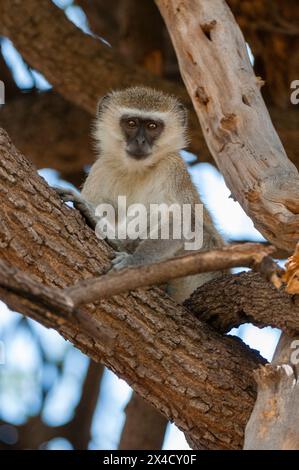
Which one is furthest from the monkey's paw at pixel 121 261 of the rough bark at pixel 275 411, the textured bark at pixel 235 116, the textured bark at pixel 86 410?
the textured bark at pixel 86 410

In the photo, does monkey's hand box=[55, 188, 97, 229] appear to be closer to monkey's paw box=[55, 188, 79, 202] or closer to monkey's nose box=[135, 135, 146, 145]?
monkey's paw box=[55, 188, 79, 202]

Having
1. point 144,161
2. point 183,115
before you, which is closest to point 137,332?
point 144,161

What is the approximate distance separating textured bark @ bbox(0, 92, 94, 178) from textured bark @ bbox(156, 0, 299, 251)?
269 cm

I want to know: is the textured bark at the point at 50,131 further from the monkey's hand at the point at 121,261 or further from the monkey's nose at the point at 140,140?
the monkey's hand at the point at 121,261

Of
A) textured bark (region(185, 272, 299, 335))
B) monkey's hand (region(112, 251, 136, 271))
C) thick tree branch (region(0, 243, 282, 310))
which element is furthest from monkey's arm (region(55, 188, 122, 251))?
thick tree branch (region(0, 243, 282, 310))

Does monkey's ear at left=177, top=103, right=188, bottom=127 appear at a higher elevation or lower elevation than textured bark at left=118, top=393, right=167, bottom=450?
higher

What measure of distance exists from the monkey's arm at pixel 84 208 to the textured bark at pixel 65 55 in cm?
236

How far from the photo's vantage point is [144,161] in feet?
20.1

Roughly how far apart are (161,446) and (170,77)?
3.58m

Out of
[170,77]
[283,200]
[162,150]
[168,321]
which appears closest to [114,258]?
[168,321]

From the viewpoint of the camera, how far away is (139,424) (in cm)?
744

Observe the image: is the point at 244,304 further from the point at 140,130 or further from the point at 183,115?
the point at 183,115

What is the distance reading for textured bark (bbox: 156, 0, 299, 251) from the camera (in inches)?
188

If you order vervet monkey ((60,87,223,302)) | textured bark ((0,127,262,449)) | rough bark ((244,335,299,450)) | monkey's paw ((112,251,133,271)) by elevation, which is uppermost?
vervet monkey ((60,87,223,302))
